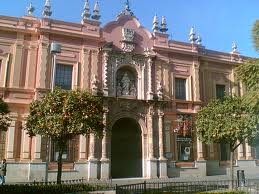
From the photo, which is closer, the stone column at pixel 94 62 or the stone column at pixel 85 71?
the stone column at pixel 85 71

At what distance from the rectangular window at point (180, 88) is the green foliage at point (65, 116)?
1460 cm

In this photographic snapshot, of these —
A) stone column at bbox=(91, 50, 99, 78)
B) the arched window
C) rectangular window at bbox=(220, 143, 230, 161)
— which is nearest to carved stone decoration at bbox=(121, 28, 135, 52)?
the arched window

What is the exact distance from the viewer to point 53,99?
19.1 meters

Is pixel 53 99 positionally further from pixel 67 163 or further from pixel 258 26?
pixel 258 26

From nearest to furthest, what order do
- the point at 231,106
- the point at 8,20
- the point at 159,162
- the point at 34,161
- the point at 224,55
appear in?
the point at 231,106 → the point at 34,161 → the point at 8,20 → the point at 159,162 → the point at 224,55

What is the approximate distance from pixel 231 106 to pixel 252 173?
14.3m

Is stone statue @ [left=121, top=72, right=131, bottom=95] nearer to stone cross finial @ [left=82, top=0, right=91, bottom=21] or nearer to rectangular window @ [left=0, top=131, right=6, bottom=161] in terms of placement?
stone cross finial @ [left=82, top=0, right=91, bottom=21]

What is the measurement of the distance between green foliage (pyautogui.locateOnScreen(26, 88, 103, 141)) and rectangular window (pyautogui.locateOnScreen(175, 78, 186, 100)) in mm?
14596

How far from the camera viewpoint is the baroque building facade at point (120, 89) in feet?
87.8

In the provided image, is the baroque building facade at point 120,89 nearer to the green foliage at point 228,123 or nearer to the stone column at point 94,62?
the stone column at point 94,62

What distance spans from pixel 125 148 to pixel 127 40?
10.2 m

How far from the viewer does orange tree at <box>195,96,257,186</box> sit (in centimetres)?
2264

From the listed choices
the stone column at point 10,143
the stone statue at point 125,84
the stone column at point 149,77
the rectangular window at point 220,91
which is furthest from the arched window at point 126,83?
the rectangular window at point 220,91

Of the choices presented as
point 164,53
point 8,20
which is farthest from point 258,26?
point 8,20
